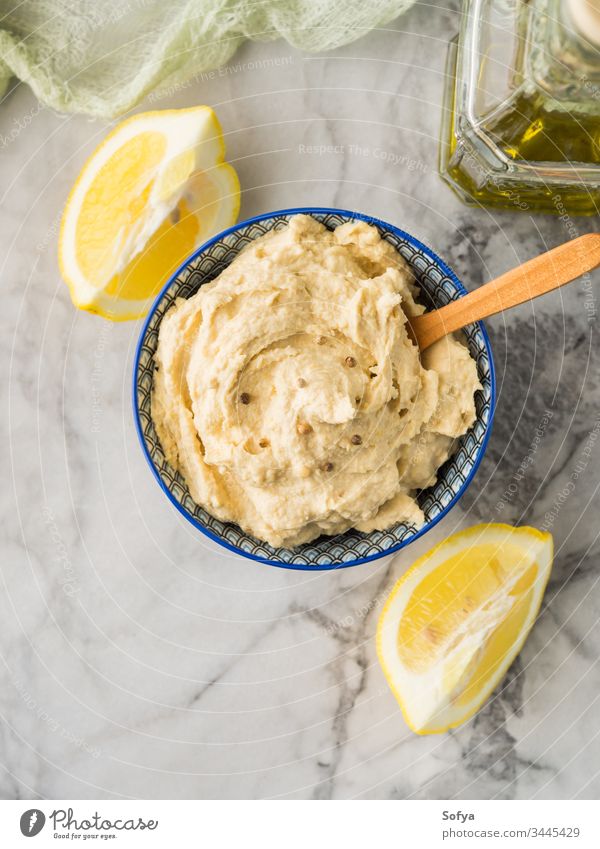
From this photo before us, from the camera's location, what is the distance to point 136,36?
1799 millimetres

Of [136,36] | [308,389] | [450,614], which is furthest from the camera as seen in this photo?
[136,36]

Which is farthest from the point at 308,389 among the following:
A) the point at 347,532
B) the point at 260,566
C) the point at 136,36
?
the point at 136,36

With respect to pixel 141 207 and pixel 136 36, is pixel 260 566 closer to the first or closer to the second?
pixel 141 207

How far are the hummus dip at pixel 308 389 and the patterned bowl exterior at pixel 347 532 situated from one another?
4cm

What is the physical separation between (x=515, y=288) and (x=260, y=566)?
814 mm

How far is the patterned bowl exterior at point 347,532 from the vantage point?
1.49 m

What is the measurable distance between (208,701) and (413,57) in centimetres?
152

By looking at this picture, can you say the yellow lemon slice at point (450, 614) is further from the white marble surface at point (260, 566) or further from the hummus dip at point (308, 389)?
the hummus dip at point (308, 389)

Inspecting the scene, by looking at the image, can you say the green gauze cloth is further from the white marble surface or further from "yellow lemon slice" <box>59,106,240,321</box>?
"yellow lemon slice" <box>59,106,240,321</box>

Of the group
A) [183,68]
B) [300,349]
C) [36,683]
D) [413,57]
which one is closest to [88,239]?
[183,68]

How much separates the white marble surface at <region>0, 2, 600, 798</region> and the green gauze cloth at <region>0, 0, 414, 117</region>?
5cm
